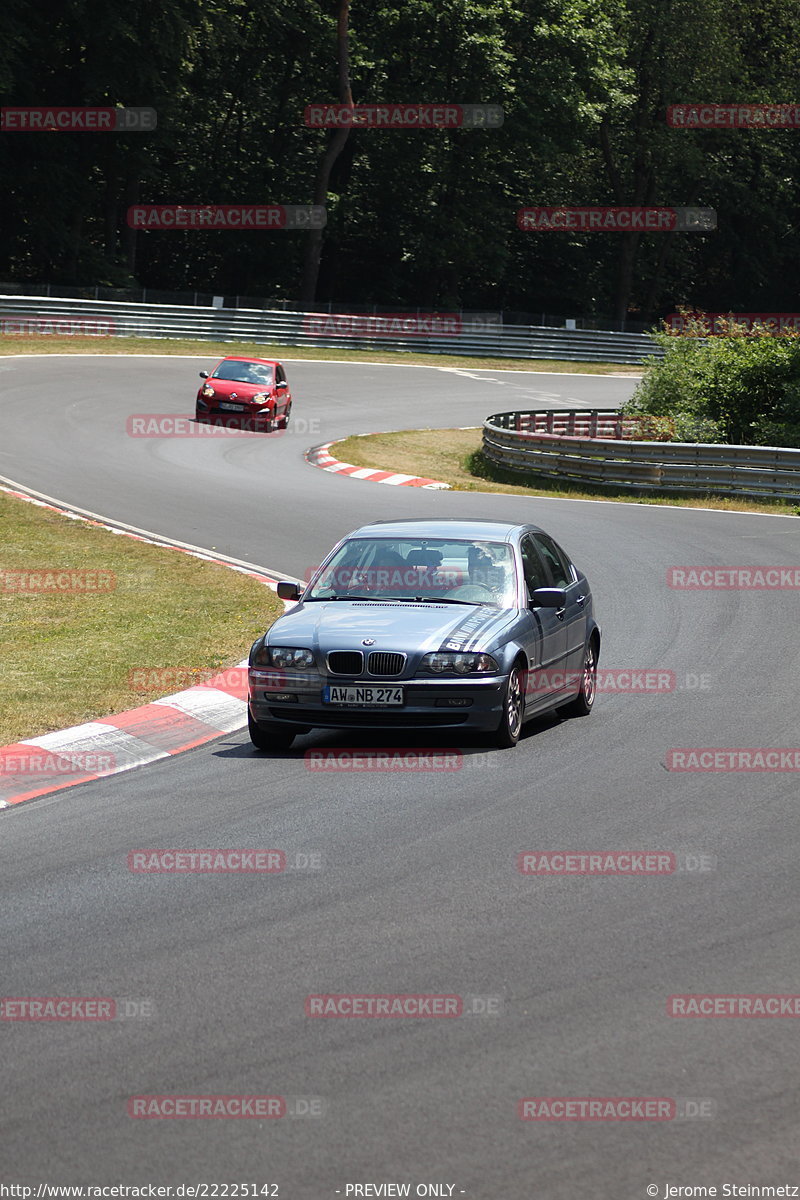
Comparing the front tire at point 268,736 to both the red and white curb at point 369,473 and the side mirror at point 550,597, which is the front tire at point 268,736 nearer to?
the side mirror at point 550,597

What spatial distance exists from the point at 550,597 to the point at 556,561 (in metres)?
1.46

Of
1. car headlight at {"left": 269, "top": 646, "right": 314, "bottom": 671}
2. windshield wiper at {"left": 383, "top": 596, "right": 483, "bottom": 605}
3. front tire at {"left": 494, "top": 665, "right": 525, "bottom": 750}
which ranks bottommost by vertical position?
front tire at {"left": 494, "top": 665, "right": 525, "bottom": 750}

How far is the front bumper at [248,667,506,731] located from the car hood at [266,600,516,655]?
23 cm

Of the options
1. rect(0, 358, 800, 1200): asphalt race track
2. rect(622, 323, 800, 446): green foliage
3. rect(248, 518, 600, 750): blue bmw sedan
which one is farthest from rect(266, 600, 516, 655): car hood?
rect(622, 323, 800, 446): green foliage

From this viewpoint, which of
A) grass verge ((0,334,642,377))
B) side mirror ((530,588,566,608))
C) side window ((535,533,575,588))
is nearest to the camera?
side mirror ((530,588,566,608))

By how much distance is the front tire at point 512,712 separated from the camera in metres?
10.3

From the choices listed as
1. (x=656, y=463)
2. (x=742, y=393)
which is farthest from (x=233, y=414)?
(x=742, y=393)

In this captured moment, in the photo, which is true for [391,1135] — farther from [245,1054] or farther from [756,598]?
[756,598]

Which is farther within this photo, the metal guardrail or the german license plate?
the metal guardrail

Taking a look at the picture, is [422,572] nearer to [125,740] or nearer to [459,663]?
[459,663]

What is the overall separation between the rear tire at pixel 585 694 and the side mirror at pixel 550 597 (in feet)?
3.10

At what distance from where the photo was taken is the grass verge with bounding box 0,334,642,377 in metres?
46.9

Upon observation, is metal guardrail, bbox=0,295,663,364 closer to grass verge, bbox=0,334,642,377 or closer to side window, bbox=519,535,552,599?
grass verge, bbox=0,334,642,377

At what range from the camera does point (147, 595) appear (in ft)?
53.0
